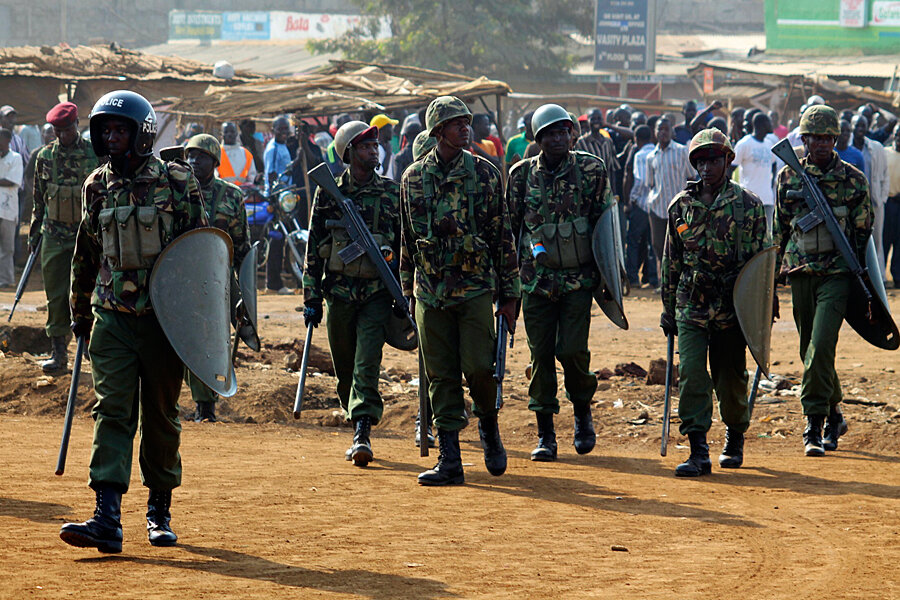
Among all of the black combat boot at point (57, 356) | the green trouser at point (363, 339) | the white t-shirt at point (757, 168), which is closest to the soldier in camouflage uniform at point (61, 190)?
A: the black combat boot at point (57, 356)

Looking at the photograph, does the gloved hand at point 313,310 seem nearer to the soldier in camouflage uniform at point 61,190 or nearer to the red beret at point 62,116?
the soldier in camouflage uniform at point 61,190

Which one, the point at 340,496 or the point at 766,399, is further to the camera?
the point at 766,399

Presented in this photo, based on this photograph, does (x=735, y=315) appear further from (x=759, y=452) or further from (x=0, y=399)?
(x=0, y=399)

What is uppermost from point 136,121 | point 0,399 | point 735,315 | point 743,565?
point 136,121

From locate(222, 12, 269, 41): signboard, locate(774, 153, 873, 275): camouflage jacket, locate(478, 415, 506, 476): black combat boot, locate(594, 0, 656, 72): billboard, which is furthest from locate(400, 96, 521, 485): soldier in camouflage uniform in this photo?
locate(222, 12, 269, 41): signboard

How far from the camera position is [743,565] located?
18.6ft

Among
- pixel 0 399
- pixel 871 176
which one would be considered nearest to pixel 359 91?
pixel 871 176

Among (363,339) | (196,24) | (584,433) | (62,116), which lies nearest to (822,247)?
(584,433)

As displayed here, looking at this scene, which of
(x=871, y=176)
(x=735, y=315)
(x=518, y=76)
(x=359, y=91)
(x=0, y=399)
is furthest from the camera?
(x=518, y=76)

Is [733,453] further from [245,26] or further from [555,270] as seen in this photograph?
[245,26]

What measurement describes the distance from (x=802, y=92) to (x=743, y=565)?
24387 mm

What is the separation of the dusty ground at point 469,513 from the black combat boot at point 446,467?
160 millimetres

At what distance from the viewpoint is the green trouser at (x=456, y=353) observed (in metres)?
7.18

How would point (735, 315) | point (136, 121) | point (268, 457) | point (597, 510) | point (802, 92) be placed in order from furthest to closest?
point (802, 92) < point (268, 457) < point (735, 315) < point (597, 510) < point (136, 121)
